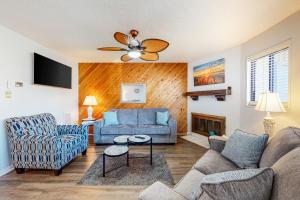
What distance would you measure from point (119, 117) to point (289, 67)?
13.1 ft

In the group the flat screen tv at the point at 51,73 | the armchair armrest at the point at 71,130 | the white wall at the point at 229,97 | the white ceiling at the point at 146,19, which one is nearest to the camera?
the white ceiling at the point at 146,19

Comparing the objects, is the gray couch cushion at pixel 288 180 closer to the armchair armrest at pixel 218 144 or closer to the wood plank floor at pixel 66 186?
the armchair armrest at pixel 218 144

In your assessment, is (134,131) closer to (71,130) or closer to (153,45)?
(71,130)

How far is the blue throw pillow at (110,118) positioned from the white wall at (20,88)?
121 centimetres

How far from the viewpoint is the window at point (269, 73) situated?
2.53 m

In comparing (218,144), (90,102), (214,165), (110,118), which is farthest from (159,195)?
(90,102)

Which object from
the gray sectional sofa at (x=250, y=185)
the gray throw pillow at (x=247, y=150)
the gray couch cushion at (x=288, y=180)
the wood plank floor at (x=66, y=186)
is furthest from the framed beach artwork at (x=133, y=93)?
the gray couch cushion at (x=288, y=180)

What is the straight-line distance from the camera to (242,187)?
85 centimetres

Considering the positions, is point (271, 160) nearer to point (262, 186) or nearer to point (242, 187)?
point (262, 186)

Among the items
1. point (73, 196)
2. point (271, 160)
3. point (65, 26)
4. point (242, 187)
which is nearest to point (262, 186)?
point (242, 187)

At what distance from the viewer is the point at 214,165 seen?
179cm

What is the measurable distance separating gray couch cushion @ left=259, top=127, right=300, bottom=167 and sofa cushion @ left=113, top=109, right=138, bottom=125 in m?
3.62

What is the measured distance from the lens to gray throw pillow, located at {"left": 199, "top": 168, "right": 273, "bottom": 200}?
82cm

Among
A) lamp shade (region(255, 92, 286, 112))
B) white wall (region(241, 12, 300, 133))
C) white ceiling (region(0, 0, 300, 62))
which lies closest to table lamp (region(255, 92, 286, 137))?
lamp shade (region(255, 92, 286, 112))
